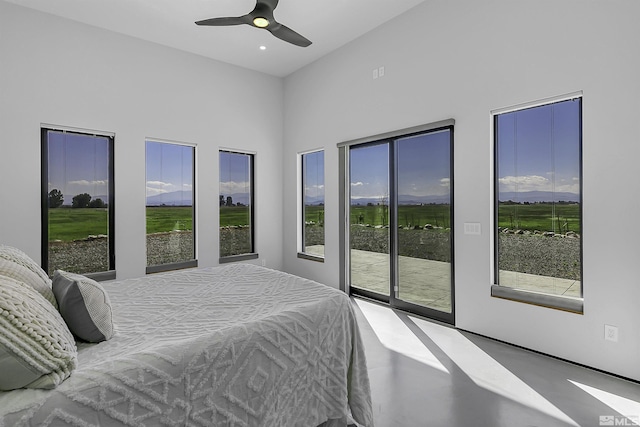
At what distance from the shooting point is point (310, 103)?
17.1 ft

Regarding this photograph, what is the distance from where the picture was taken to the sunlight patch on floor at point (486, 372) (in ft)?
6.99

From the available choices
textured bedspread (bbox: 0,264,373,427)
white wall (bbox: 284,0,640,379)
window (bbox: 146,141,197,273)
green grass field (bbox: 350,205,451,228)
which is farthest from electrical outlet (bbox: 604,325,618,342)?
window (bbox: 146,141,197,273)

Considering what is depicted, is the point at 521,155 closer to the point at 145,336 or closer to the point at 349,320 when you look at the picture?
the point at 349,320

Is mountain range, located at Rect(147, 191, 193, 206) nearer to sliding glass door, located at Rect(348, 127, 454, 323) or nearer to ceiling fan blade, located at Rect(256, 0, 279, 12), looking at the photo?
sliding glass door, located at Rect(348, 127, 454, 323)

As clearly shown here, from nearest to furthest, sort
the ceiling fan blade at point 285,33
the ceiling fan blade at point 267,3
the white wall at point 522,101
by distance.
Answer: the white wall at point 522,101, the ceiling fan blade at point 267,3, the ceiling fan blade at point 285,33

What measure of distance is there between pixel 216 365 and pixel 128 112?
392 centimetres

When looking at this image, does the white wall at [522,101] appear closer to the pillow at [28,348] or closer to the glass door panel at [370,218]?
the glass door panel at [370,218]

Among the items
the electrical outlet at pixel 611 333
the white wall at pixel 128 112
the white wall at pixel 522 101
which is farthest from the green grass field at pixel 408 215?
the white wall at pixel 128 112

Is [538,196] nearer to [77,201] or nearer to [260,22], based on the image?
[260,22]

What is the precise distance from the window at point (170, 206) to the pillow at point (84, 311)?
309 cm

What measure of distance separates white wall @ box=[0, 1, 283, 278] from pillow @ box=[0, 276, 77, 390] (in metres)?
3.18

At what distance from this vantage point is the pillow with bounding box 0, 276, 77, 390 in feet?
3.45

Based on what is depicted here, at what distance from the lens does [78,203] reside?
4.00m

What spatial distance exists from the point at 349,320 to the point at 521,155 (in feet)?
7.66
